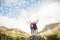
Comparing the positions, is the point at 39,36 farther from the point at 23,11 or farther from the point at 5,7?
the point at 5,7

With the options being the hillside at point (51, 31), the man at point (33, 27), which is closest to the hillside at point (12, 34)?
the man at point (33, 27)

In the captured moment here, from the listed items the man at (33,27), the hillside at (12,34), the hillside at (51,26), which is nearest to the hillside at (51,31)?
the hillside at (51,26)

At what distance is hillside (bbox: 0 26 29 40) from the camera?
135 inches

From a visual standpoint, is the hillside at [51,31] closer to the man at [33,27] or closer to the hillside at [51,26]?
the hillside at [51,26]

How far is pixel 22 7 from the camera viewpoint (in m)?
3.52

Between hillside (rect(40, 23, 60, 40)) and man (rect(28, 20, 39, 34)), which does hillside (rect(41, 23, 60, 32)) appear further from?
man (rect(28, 20, 39, 34))

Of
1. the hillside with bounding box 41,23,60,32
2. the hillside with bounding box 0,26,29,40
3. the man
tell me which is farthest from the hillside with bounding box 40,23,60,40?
the hillside with bounding box 0,26,29,40

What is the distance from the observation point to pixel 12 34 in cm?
345

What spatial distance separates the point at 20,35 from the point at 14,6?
0.46m

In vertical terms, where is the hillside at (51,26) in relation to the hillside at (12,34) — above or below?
above

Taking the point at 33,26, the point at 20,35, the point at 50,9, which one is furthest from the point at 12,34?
the point at 50,9

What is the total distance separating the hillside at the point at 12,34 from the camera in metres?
3.43

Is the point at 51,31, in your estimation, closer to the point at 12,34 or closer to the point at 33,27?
the point at 33,27

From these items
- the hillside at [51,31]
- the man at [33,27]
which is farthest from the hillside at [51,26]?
the man at [33,27]
